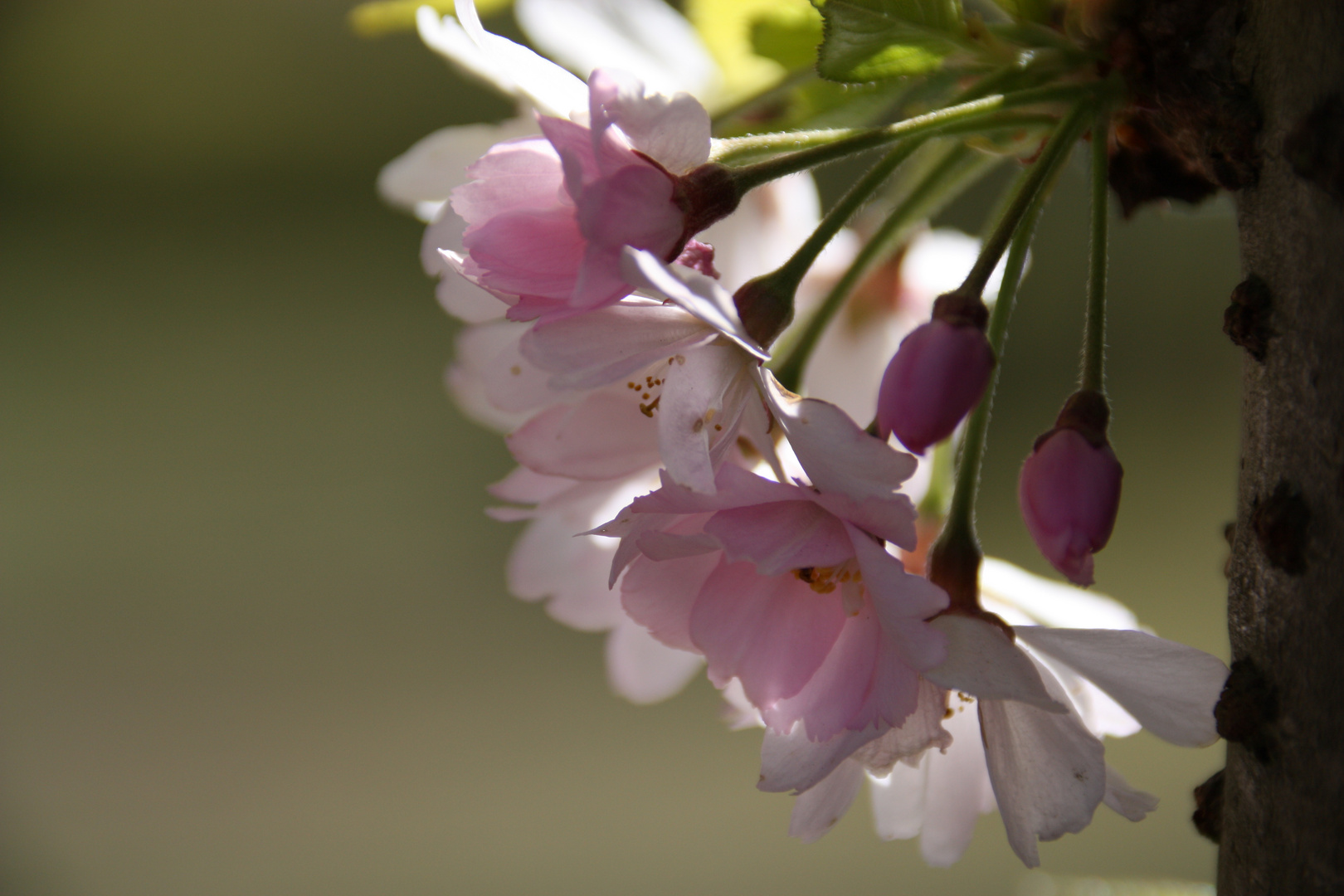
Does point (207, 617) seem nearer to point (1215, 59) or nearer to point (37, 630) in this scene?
point (37, 630)

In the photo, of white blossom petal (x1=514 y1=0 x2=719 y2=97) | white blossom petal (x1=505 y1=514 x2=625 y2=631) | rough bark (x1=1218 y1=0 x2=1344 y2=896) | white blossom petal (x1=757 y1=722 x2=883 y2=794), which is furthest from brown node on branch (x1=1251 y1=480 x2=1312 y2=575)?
white blossom petal (x1=514 y1=0 x2=719 y2=97)

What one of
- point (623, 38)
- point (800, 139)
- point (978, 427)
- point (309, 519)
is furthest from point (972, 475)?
point (309, 519)

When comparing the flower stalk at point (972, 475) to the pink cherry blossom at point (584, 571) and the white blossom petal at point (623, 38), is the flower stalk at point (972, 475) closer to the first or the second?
the pink cherry blossom at point (584, 571)

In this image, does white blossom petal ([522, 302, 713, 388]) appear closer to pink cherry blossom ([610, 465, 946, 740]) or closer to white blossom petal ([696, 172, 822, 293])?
pink cherry blossom ([610, 465, 946, 740])

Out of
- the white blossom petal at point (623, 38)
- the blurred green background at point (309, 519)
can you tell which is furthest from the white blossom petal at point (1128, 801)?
the blurred green background at point (309, 519)

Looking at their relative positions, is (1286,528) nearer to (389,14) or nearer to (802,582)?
(802,582)

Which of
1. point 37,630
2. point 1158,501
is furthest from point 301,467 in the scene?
point 1158,501
